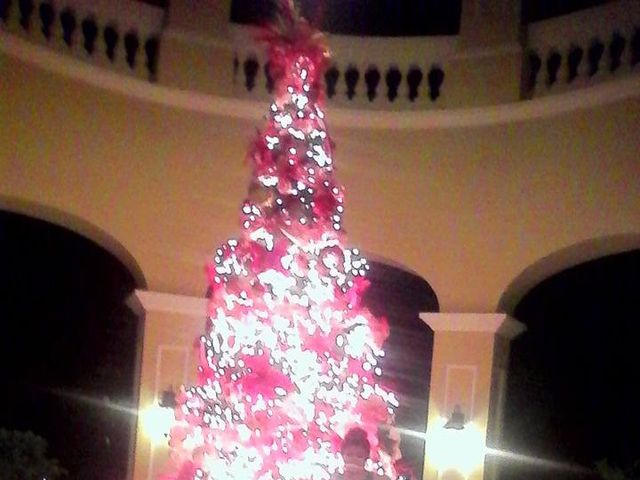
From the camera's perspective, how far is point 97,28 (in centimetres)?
543

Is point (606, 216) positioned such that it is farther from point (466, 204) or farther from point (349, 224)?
point (349, 224)

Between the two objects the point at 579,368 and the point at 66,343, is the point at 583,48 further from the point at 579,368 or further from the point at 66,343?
the point at 66,343

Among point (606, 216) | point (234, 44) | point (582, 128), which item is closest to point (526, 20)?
point (582, 128)

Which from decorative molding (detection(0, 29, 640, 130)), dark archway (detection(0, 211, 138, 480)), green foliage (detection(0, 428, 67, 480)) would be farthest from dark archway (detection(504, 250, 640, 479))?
green foliage (detection(0, 428, 67, 480))

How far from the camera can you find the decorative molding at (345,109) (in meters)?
4.96

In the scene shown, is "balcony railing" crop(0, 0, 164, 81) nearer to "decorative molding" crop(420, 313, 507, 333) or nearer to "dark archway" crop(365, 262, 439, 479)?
"dark archway" crop(365, 262, 439, 479)

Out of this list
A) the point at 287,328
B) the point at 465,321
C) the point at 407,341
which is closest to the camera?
the point at 287,328

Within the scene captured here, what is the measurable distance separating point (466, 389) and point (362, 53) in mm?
2060

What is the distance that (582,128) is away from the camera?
4988mm

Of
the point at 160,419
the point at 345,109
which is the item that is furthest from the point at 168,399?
the point at 345,109

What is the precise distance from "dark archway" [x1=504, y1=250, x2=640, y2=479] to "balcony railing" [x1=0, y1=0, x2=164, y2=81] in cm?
267

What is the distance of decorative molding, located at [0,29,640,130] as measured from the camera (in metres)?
4.96

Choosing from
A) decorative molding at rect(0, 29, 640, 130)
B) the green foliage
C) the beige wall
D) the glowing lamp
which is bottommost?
the green foliage

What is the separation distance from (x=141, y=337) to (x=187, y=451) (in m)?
1.26
